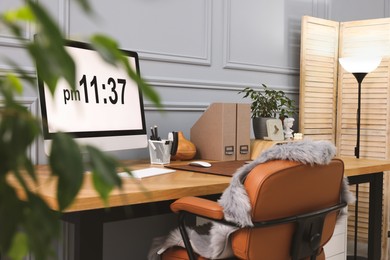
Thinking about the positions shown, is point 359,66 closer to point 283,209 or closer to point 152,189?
point 283,209

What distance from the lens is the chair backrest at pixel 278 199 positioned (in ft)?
4.91

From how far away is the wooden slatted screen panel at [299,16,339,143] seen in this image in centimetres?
339

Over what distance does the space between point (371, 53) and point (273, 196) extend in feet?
7.23

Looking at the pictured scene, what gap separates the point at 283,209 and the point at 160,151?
88 centimetres

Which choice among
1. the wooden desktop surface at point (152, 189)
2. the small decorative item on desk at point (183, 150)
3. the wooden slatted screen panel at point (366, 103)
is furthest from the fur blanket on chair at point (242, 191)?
the wooden slatted screen panel at point (366, 103)

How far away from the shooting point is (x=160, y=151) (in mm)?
2314

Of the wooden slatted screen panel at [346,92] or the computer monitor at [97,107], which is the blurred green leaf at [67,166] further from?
the wooden slatted screen panel at [346,92]

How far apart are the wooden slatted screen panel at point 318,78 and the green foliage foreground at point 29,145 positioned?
3.16 m

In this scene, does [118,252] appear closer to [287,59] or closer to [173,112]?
[173,112]

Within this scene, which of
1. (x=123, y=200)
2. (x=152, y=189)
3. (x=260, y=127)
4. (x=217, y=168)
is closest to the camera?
(x=123, y=200)

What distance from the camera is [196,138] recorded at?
2592 mm

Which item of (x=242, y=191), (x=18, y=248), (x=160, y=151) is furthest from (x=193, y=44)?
(x=18, y=248)

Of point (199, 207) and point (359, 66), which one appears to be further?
point (359, 66)

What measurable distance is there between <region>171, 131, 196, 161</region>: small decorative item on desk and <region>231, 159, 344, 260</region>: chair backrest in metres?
0.88
